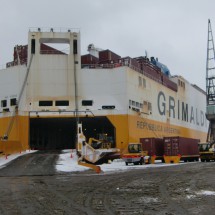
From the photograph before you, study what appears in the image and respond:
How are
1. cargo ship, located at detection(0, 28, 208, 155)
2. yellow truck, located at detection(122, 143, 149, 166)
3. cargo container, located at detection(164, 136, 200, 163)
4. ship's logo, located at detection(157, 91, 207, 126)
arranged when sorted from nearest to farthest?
yellow truck, located at detection(122, 143, 149, 166), cargo container, located at detection(164, 136, 200, 163), cargo ship, located at detection(0, 28, 208, 155), ship's logo, located at detection(157, 91, 207, 126)

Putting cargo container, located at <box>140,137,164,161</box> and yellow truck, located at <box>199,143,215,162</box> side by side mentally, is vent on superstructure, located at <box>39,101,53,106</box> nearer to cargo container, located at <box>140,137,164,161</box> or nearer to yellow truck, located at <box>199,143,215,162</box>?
cargo container, located at <box>140,137,164,161</box>

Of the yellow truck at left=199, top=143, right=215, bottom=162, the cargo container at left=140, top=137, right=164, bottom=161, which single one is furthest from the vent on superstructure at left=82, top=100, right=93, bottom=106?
the yellow truck at left=199, top=143, right=215, bottom=162

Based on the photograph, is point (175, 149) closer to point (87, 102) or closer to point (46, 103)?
point (87, 102)

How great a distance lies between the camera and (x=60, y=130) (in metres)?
59.1

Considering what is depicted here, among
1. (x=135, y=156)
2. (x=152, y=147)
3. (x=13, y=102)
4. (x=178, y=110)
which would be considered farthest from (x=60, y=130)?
(x=178, y=110)

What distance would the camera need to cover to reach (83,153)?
116 ft

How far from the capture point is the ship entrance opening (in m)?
51.8

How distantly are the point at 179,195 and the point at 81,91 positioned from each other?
37.9m

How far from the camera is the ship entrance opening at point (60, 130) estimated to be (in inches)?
2038

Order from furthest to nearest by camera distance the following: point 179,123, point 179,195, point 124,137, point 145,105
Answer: point 179,123 → point 145,105 → point 124,137 → point 179,195

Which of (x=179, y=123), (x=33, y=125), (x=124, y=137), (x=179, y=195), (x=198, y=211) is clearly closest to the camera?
(x=198, y=211)

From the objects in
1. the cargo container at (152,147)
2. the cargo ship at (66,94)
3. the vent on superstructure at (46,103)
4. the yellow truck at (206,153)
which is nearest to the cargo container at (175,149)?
the cargo container at (152,147)

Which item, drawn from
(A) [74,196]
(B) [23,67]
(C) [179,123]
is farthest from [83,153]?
(C) [179,123]

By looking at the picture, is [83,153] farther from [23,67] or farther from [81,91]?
[23,67]
